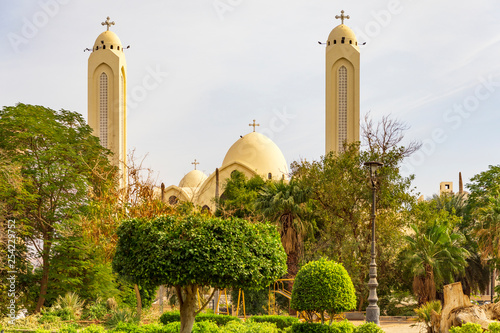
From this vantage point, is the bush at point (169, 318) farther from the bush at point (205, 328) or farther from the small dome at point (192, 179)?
the small dome at point (192, 179)

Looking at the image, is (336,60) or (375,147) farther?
(336,60)

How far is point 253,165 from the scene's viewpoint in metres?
55.8

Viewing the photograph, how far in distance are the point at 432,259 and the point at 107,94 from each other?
99.4 ft

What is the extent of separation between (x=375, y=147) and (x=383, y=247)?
457cm

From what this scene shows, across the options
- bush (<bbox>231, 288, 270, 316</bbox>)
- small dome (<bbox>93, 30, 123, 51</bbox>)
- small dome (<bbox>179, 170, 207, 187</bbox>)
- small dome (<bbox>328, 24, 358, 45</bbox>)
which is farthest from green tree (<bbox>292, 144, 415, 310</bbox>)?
small dome (<bbox>179, 170, 207, 187</bbox>)

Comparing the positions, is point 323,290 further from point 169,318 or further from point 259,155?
point 259,155

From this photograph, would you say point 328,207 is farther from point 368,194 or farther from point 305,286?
point 305,286

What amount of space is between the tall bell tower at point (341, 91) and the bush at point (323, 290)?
28620 millimetres

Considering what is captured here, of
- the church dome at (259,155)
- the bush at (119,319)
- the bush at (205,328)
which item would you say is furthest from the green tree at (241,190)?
the bush at (205,328)

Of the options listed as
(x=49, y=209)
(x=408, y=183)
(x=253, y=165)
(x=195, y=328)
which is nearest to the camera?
(x=195, y=328)

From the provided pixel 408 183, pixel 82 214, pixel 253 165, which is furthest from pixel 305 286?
pixel 253 165

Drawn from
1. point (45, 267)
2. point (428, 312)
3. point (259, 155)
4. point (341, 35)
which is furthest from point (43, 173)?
point (259, 155)

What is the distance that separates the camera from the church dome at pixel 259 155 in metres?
55.8

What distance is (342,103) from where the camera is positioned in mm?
43875
